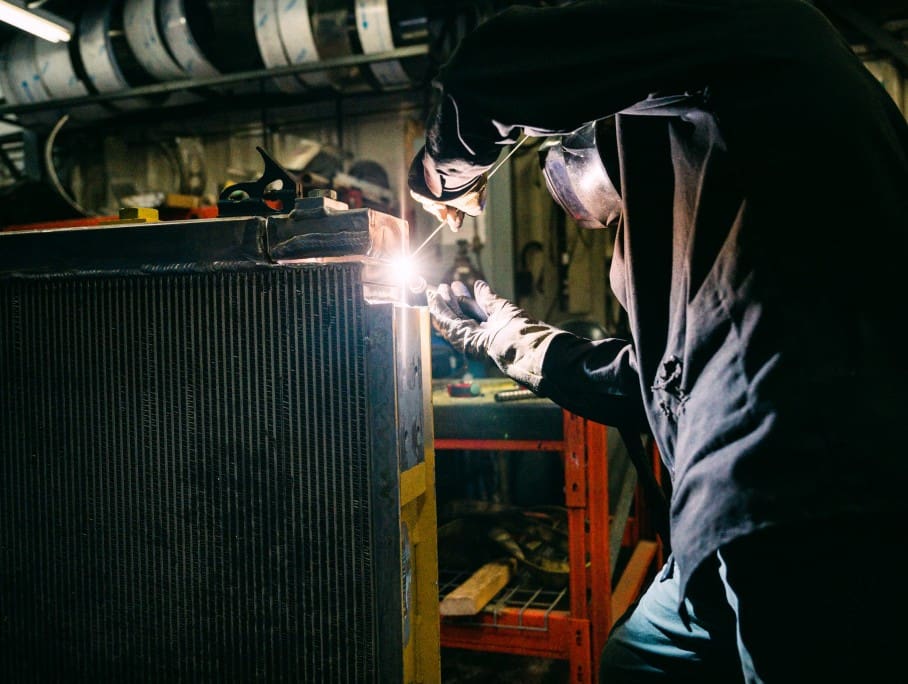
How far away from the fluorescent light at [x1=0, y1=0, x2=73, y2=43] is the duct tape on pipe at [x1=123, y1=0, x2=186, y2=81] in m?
0.36

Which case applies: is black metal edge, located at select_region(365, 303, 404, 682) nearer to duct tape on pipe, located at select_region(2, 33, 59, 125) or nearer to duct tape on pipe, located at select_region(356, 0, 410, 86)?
duct tape on pipe, located at select_region(356, 0, 410, 86)

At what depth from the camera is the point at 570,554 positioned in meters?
2.29

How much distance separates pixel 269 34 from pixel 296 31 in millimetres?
195

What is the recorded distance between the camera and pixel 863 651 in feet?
2.84

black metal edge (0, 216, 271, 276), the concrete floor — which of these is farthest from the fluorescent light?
the concrete floor

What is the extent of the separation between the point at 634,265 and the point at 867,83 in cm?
42

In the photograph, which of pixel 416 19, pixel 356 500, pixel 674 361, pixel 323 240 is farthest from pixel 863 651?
pixel 416 19

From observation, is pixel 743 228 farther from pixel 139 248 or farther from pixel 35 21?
pixel 35 21

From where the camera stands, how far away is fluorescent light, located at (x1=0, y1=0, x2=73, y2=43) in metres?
3.36

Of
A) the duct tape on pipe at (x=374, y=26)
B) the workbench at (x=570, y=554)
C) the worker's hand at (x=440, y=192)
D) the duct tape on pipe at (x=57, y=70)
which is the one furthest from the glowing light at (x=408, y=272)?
the duct tape on pipe at (x=57, y=70)

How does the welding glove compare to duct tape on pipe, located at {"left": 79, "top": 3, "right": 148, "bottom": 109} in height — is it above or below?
below

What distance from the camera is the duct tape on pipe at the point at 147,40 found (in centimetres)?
425

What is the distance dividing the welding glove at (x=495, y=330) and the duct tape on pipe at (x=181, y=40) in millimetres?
3373

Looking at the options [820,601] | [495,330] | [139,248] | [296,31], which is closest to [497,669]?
[495,330]
